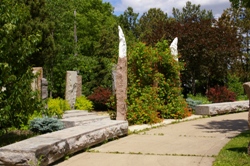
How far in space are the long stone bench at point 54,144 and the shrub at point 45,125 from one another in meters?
1.60

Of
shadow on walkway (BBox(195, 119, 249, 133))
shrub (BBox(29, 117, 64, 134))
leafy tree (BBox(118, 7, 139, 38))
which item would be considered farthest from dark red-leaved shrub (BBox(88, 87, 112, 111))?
leafy tree (BBox(118, 7, 139, 38))

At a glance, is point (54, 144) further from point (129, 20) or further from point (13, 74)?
point (129, 20)

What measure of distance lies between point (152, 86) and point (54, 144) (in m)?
7.68

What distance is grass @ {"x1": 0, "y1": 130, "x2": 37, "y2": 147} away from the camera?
30.1 feet

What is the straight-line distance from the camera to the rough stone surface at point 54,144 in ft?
19.8

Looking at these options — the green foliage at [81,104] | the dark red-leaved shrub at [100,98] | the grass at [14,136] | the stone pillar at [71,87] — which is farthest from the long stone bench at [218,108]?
the grass at [14,136]

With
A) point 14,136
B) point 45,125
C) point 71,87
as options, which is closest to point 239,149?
point 45,125

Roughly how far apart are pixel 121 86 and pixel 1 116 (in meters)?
5.37

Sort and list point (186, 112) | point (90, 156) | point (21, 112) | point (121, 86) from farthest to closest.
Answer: point (186, 112)
point (121, 86)
point (21, 112)
point (90, 156)

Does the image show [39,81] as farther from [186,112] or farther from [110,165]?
[110,165]

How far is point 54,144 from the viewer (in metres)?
6.75

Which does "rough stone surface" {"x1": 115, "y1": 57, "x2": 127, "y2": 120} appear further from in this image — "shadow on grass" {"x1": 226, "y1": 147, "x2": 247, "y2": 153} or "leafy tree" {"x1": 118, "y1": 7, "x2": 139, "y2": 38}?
"leafy tree" {"x1": 118, "y1": 7, "x2": 139, "y2": 38}

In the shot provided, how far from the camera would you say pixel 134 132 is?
36.0 feet

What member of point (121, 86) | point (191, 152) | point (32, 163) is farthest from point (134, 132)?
point (32, 163)
